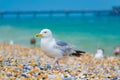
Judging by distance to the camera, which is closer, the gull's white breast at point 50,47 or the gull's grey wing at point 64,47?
the gull's white breast at point 50,47

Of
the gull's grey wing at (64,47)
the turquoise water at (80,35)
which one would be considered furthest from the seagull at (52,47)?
the turquoise water at (80,35)

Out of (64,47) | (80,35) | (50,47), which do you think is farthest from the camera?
(80,35)

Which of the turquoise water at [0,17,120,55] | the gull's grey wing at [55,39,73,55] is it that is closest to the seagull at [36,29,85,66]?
the gull's grey wing at [55,39,73,55]

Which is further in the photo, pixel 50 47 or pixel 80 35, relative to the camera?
pixel 80 35

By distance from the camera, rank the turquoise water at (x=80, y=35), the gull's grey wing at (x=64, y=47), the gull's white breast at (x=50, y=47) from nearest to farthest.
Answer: the gull's white breast at (x=50, y=47) → the gull's grey wing at (x=64, y=47) → the turquoise water at (x=80, y=35)

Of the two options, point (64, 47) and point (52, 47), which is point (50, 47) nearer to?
point (52, 47)

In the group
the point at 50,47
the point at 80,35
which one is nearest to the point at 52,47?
the point at 50,47

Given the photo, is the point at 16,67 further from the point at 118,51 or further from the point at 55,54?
the point at 118,51

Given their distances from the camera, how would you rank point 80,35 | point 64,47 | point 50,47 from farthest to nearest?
point 80,35, point 64,47, point 50,47

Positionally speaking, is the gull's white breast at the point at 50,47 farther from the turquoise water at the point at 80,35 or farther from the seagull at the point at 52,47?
the turquoise water at the point at 80,35

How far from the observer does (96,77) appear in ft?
19.1

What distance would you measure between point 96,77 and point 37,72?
0.81m

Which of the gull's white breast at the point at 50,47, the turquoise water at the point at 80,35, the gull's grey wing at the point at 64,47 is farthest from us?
the turquoise water at the point at 80,35

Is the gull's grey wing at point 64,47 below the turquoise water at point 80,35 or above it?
below
